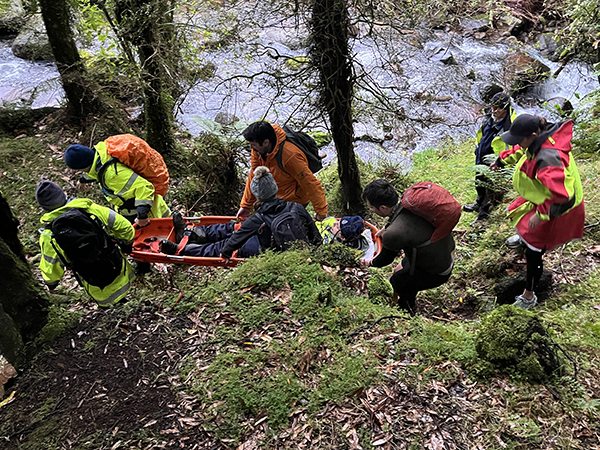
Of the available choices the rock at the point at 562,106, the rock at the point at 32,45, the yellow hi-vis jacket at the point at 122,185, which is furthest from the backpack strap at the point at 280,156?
the rock at the point at 32,45

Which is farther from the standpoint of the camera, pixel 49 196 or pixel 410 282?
pixel 410 282

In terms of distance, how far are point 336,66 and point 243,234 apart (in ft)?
9.25

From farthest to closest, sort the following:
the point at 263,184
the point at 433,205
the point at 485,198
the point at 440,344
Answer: the point at 485,198 < the point at 263,184 < the point at 433,205 < the point at 440,344

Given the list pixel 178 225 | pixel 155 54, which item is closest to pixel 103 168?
pixel 178 225

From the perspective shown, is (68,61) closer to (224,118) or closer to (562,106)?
(224,118)

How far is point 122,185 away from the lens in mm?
5086

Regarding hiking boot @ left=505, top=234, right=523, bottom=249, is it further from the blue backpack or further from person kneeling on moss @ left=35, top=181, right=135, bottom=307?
person kneeling on moss @ left=35, top=181, right=135, bottom=307

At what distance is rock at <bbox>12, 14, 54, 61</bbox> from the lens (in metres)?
13.6

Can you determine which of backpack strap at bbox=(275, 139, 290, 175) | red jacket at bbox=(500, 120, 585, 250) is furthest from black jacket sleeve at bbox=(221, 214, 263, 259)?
red jacket at bbox=(500, 120, 585, 250)

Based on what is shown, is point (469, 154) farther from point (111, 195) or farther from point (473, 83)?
point (111, 195)

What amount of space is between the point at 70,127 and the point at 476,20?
17.3 metres

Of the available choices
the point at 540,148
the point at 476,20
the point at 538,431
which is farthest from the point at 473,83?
the point at 538,431

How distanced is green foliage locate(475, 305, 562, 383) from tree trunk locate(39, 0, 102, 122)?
8395 millimetres

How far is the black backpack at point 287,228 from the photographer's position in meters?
4.67
